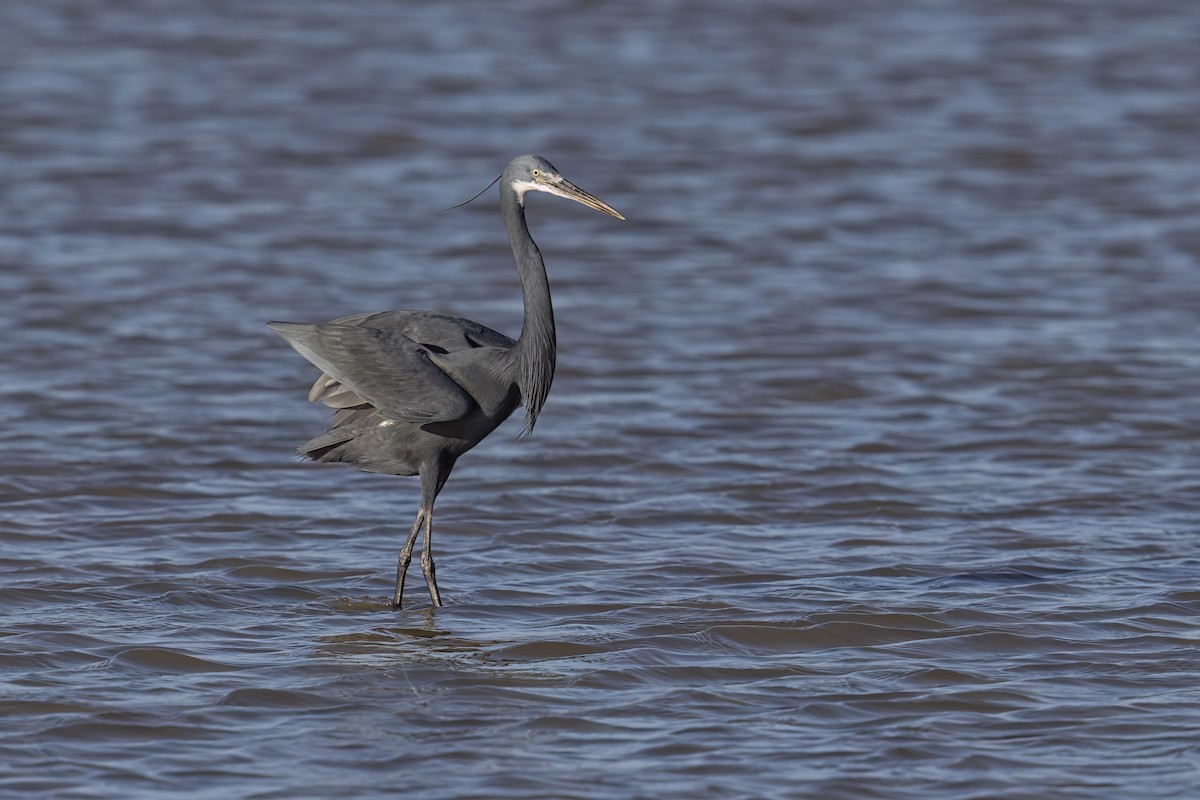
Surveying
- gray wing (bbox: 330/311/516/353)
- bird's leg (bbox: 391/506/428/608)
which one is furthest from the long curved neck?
bird's leg (bbox: 391/506/428/608)

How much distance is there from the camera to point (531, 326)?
7887mm

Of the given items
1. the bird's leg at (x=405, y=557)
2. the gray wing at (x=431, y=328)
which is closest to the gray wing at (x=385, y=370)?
the gray wing at (x=431, y=328)

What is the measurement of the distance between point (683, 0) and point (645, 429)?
1354cm

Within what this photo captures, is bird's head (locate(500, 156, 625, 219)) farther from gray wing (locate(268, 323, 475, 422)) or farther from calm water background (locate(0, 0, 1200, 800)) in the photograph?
calm water background (locate(0, 0, 1200, 800))

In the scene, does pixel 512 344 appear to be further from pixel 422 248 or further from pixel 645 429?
pixel 422 248

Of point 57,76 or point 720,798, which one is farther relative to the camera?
point 57,76

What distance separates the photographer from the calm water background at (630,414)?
259 inches

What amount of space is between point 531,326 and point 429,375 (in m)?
0.49

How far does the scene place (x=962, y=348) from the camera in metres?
12.5

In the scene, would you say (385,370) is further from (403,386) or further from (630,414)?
(630,414)

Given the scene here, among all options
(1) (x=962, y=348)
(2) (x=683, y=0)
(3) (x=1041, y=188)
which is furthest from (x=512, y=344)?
(2) (x=683, y=0)

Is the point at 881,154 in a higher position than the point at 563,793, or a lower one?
higher

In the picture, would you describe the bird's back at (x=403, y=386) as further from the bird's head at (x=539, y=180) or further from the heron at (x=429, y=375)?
the bird's head at (x=539, y=180)

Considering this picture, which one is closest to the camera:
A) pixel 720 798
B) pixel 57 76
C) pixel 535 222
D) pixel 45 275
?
pixel 720 798
